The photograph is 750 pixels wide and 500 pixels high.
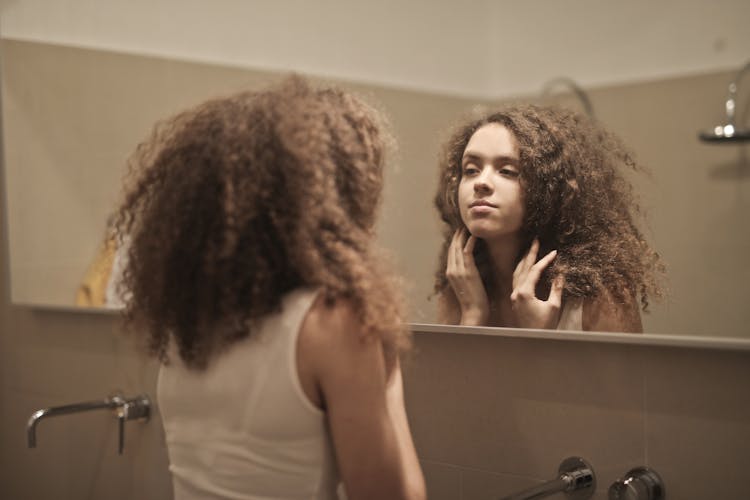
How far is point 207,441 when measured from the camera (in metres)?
0.88

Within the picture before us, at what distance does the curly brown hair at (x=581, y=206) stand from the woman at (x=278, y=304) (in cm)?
24

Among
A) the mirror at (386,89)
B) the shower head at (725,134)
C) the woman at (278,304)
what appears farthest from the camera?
the shower head at (725,134)

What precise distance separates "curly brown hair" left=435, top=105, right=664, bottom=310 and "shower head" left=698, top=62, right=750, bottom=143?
61cm

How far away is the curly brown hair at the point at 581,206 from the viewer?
1.00m

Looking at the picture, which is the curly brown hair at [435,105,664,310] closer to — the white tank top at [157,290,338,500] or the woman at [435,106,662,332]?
the woman at [435,106,662,332]

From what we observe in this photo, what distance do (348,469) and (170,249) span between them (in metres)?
0.27

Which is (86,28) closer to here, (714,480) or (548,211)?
(548,211)

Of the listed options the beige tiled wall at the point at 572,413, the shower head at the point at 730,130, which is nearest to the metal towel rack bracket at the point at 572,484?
the beige tiled wall at the point at 572,413

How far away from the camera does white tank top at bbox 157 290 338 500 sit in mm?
810

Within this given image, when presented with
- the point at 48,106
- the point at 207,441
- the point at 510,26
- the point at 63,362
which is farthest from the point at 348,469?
the point at 510,26

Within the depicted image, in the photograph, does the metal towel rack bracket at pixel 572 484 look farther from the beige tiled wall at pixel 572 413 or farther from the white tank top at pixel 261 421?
the white tank top at pixel 261 421

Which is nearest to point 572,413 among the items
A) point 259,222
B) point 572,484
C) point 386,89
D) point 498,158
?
point 572,484

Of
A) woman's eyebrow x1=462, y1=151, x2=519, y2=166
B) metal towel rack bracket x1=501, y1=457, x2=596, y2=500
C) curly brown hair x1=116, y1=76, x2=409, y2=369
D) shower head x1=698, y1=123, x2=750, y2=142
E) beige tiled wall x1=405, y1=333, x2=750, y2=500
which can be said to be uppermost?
shower head x1=698, y1=123, x2=750, y2=142

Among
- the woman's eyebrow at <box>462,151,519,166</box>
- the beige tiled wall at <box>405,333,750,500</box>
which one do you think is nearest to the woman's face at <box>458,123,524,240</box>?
the woman's eyebrow at <box>462,151,519,166</box>
